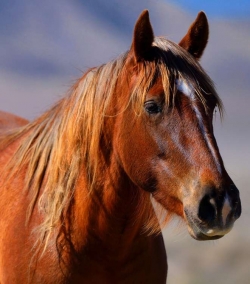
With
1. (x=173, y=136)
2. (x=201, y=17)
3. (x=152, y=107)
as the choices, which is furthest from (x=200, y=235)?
(x=201, y=17)

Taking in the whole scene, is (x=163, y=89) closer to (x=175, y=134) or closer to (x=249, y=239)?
(x=175, y=134)

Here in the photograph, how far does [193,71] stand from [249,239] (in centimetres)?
444

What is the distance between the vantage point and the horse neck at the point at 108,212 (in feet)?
9.17

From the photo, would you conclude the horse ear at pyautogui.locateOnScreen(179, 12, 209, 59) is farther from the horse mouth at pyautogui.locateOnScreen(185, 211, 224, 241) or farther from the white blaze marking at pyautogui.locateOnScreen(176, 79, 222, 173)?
the horse mouth at pyautogui.locateOnScreen(185, 211, 224, 241)

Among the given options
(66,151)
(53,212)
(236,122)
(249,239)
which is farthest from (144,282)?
(236,122)

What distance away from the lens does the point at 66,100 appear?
303 cm

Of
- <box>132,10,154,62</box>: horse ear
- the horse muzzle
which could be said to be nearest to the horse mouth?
the horse muzzle

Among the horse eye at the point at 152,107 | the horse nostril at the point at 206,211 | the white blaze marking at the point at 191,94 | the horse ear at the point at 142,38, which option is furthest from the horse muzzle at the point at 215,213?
the horse ear at the point at 142,38

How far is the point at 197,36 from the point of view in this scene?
113 inches

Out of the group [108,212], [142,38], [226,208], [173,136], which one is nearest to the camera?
[226,208]

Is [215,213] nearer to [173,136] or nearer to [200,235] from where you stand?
[200,235]

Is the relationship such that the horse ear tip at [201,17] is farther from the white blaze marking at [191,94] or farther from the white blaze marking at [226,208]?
the white blaze marking at [226,208]

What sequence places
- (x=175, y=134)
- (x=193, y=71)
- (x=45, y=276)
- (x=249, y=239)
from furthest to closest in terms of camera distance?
(x=249, y=239)
(x=45, y=276)
(x=193, y=71)
(x=175, y=134)

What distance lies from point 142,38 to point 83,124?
0.48 meters
